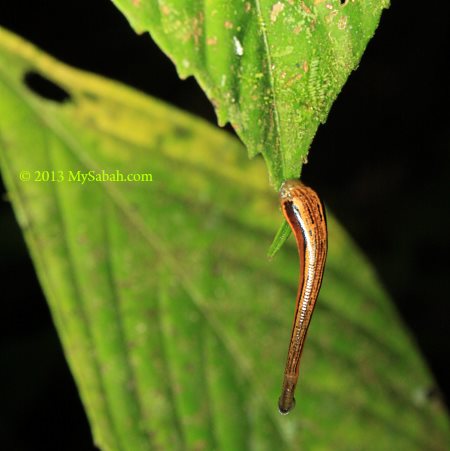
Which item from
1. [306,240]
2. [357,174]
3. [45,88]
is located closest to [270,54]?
[306,240]

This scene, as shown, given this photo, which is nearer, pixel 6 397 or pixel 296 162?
pixel 296 162

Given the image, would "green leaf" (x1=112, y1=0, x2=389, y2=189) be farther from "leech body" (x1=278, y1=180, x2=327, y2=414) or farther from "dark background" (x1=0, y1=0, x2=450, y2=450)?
"dark background" (x1=0, y1=0, x2=450, y2=450)

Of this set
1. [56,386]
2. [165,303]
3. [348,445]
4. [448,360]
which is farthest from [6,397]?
[448,360]

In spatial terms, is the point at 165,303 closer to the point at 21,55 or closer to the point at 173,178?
→ the point at 173,178

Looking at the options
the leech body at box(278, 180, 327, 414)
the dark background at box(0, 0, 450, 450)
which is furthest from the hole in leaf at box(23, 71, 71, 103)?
the dark background at box(0, 0, 450, 450)

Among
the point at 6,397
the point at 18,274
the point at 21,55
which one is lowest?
the point at 6,397

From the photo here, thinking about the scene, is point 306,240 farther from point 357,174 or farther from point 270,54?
point 357,174
